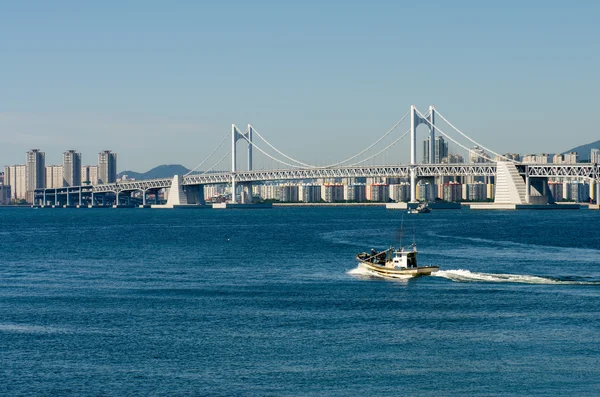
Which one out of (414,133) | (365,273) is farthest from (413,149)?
(365,273)

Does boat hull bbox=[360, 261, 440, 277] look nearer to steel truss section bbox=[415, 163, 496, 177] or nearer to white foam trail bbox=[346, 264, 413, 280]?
white foam trail bbox=[346, 264, 413, 280]

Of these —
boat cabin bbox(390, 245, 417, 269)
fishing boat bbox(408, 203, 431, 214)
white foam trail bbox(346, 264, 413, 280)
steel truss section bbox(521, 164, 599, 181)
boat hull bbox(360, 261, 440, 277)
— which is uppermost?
steel truss section bbox(521, 164, 599, 181)

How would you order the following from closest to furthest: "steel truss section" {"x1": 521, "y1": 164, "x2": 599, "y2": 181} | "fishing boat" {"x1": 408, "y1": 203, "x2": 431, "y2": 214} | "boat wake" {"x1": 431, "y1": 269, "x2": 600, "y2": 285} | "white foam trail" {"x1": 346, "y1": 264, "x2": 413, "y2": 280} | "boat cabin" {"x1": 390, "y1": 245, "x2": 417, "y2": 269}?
"boat wake" {"x1": 431, "y1": 269, "x2": 600, "y2": 285}
"white foam trail" {"x1": 346, "y1": 264, "x2": 413, "y2": 280}
"boat cabin" {"x1": 390, "y1": 245, "x2": 417, "y2": 269}
"steel truss section" {"x1": 521, "y1": 164, "x2": 599, "y2": 181}
"fishing boat" {"x1": 408, "y1": 203, "x2": 431, "y2": 214}

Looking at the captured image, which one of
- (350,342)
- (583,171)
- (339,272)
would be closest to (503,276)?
(339,272)

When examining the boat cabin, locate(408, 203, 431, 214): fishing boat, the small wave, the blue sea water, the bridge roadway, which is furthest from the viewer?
locate(408, 203, 431, 214): fishing boat

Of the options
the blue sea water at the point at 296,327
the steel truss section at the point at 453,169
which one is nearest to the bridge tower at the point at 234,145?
the steel truss section at the point at 453,169

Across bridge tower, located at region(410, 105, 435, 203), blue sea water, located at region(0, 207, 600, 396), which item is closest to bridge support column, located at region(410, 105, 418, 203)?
bridge tower, located at region(410, 105, 435, 203)

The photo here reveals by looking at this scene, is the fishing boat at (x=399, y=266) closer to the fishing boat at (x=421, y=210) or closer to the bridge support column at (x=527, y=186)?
the fishing boat at (x=421, y=210)
